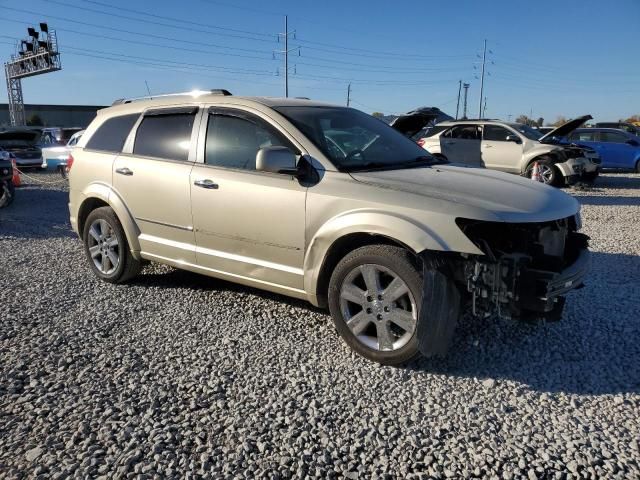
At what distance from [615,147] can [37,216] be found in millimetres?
17055

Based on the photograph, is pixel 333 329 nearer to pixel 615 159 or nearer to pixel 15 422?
pixel 15 422

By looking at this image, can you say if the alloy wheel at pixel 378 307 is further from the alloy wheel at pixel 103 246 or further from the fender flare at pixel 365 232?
the alloy wheel at pixel 103 246

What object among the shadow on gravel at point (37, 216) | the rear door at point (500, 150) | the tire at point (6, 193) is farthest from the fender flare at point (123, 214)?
the rear door at point (500, 150)

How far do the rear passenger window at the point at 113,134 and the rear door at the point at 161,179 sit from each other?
5.5 inches

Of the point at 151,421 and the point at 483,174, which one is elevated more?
the point at 483,174

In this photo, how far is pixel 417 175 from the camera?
3.88 m

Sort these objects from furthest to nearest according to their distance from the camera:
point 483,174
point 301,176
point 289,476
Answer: point 483,174 → point 301,176 → point 289,476

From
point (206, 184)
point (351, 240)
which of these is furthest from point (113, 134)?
point (351, 240)

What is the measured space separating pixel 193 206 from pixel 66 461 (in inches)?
92.3

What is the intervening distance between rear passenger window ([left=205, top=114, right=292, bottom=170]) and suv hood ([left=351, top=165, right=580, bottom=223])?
2.88 ft

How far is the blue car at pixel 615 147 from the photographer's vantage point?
56.1 ft

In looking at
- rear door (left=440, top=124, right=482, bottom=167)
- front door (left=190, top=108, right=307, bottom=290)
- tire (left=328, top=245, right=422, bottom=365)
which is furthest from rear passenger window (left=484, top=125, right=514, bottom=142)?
tire (left=328, top=245, right=422, bottom=365)

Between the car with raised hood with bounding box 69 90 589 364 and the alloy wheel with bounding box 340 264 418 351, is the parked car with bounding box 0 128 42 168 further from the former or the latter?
the alloy wheel with bounding box 340 264 418 351

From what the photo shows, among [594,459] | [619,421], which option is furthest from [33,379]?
[619,421]
